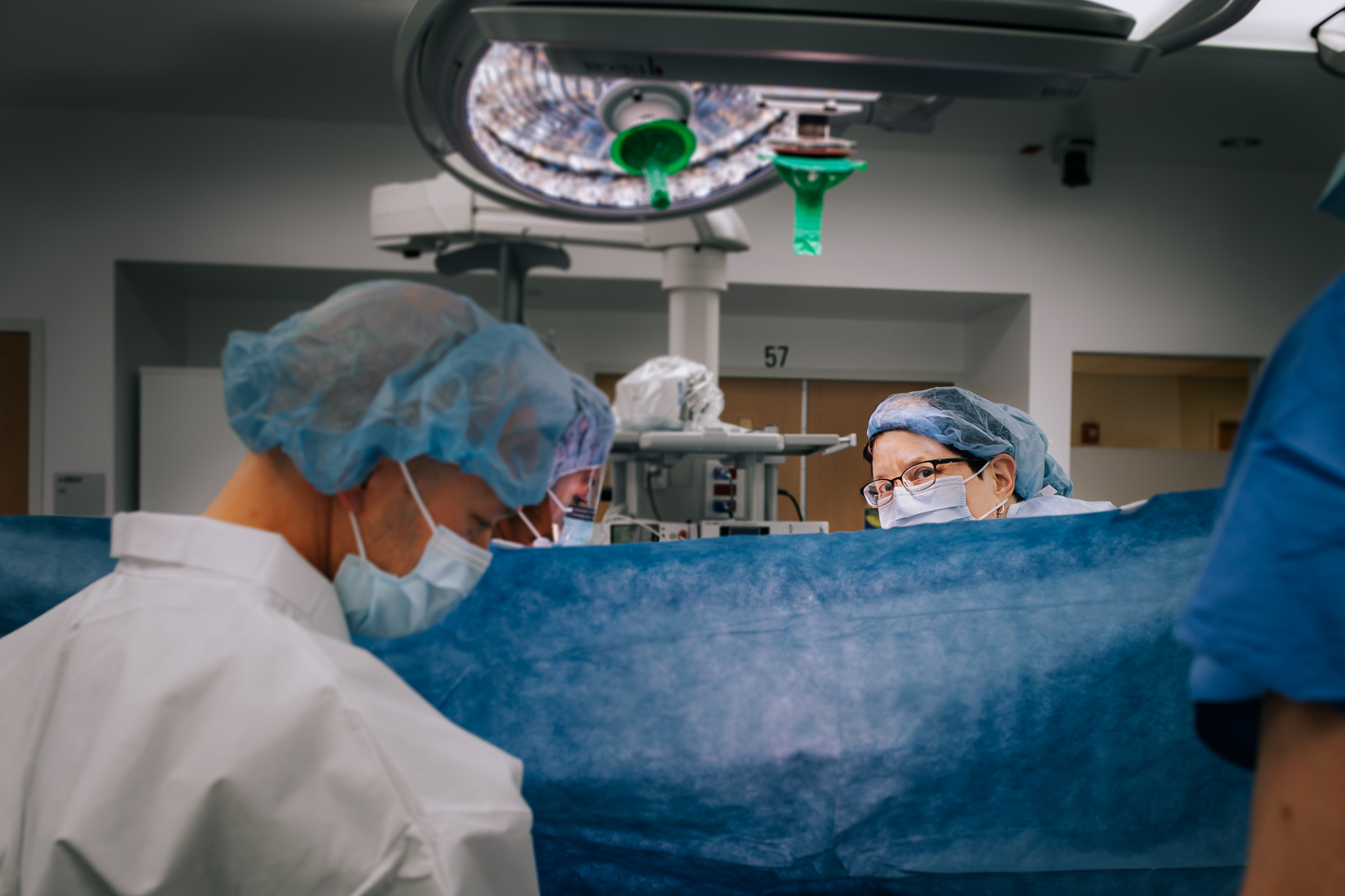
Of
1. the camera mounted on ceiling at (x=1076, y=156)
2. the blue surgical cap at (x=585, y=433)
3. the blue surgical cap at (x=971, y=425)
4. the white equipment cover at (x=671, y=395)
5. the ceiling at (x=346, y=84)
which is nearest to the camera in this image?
the blue surgical cap at (x=585, y=433)

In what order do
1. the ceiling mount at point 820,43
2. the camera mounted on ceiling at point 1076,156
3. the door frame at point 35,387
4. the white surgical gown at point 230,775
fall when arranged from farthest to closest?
the camera mounted on ceiling at point 1076,156
the door frame at point 35,387
the ceiling mount at point 820,43
the white surgical gown at point 230,775

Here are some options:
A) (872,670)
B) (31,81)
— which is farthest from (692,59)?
(31,81)

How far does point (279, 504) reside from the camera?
838 mm

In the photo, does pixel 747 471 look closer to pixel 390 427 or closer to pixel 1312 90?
pixel 390 427

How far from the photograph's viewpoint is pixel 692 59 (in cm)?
84

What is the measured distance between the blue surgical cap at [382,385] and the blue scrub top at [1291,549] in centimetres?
62

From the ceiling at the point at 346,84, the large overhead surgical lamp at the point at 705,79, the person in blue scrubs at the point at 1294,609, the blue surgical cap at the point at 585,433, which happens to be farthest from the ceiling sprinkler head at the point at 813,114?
the ceiling at the point at 346,84

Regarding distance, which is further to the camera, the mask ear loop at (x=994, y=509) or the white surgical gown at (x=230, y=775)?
the mask ear loop at (x=994, y=509)

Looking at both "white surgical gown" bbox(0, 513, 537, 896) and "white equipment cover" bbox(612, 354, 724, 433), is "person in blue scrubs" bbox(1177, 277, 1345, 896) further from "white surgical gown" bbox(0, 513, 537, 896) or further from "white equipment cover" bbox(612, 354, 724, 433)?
"white equipment cover" bbox(612, 354, 724, 433)

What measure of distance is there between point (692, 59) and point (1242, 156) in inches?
143

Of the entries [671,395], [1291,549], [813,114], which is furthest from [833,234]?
[1291,549]

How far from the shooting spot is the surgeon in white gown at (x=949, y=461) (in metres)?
1.47

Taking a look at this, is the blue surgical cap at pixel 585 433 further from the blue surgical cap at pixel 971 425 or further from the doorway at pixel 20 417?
the doorway at pixel 20 417

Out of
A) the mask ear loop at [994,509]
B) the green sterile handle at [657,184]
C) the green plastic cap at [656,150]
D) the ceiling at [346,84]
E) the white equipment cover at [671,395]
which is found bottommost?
the mask ear loop at [994,509]
